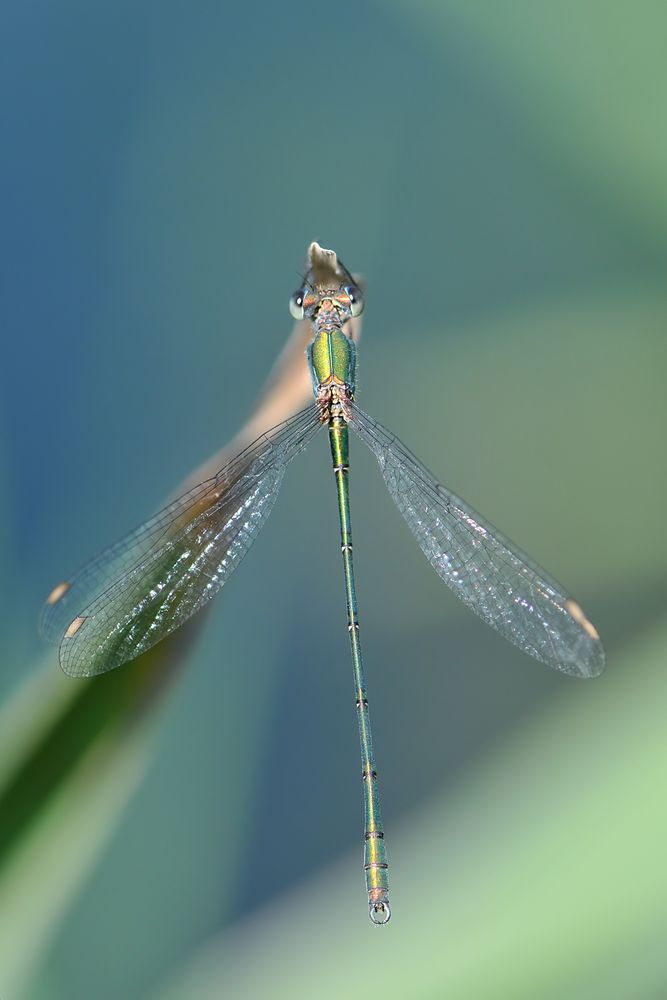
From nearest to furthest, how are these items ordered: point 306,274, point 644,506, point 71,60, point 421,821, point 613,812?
point 613,812 → point 421,821 → point 644,506 → point 71,60 → point 306,274

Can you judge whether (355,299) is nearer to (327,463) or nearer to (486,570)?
(327,463)

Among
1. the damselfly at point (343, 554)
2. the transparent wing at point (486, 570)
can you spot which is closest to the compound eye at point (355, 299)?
the damselfly at point (343, 554)

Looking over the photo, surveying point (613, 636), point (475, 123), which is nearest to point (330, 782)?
point (613, 636)

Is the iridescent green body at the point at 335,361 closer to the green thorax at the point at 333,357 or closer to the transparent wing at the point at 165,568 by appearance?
the green thorax at the point at 333,357

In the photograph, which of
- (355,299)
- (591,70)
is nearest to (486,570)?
(355,299)

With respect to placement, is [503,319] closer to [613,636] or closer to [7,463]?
[613,636]
